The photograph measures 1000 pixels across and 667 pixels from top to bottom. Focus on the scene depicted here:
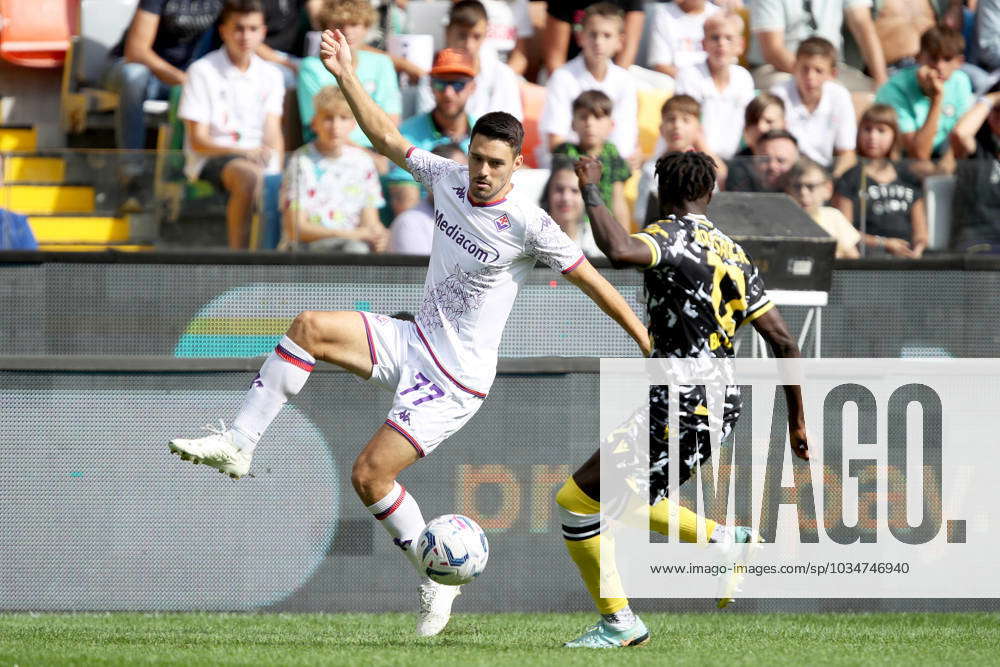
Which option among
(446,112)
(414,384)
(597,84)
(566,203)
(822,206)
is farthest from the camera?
(597,84)

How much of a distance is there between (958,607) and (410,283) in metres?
3.88

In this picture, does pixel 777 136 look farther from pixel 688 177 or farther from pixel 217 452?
pixel 217 452

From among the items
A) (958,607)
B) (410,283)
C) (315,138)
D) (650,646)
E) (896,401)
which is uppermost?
(315,138)

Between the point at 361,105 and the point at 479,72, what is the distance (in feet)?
14.7

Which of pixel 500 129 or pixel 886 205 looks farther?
pixel 886 205

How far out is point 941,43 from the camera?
489 inches

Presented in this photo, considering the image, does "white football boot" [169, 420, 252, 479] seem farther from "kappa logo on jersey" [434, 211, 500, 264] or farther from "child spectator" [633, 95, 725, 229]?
→ "child spectator" [633, 95, 725, 229]

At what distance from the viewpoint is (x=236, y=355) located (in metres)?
9.41

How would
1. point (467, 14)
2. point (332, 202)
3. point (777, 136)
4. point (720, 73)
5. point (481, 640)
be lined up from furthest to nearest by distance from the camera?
1. point (720, 73)
2. point (467, 14)
3. point (777, 136)
4. point (332, 202)
5. point (481, 640)

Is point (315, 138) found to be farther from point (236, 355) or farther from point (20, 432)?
point (20, 432)

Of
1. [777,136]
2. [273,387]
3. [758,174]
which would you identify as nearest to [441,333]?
[273,387]

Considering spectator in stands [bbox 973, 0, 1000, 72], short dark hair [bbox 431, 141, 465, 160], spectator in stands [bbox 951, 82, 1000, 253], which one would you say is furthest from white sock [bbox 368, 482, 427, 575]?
spectator in stands [bbox 973, 0, 1000, 72]

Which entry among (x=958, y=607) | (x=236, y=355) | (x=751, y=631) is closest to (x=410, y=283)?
(x=236, y=355)

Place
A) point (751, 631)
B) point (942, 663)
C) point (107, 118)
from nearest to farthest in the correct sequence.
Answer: point (942, 663) < point (751, 631) < point (107, 118)
